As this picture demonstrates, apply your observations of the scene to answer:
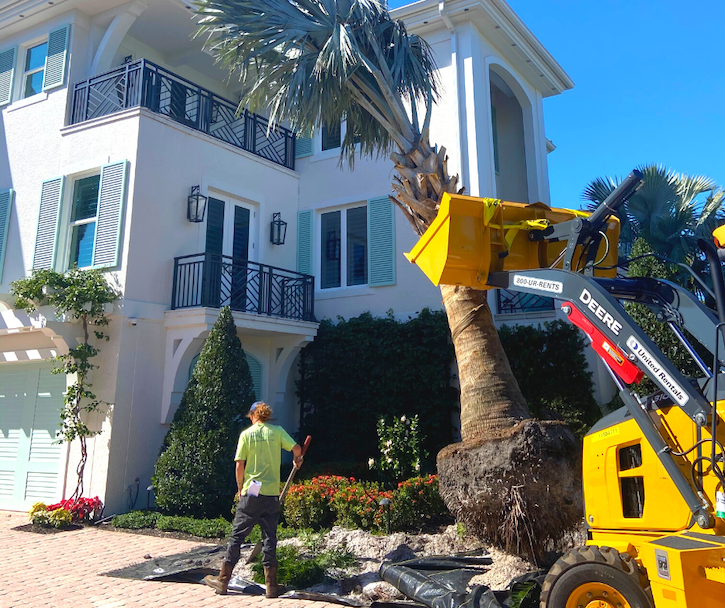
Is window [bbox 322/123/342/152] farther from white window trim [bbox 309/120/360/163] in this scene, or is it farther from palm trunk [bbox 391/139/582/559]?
palm trunk [bbox 391/139/582/559]

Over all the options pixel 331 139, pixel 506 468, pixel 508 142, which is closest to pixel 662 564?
pixel 506 468

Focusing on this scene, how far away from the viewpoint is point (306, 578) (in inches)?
243

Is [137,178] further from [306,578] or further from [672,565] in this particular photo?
[672,565]

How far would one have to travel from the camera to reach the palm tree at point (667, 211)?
12836 mm

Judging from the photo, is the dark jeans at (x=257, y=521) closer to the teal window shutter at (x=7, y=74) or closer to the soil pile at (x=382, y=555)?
the soil pile at (x=382, y=555)

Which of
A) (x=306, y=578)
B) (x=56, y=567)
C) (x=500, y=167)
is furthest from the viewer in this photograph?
(x=500, y=167)

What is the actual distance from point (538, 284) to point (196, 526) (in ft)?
20.8

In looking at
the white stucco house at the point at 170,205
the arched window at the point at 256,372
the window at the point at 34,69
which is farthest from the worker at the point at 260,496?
the window at the point at 34,69

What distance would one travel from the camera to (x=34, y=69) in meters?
13.2

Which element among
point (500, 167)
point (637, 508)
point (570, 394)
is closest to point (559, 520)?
point (637, 508)

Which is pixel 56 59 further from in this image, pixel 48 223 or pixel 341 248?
pixel 341 248

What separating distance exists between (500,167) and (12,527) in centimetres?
1242

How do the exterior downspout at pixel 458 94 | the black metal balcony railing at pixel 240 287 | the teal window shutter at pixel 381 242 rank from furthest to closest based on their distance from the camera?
the teal window shutter at pixel 381 242 → the exterior downspout at pixel 458 94 → the black metal balcony railing at pixel 240 287

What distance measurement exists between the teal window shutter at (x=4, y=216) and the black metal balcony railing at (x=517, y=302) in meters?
9.93
